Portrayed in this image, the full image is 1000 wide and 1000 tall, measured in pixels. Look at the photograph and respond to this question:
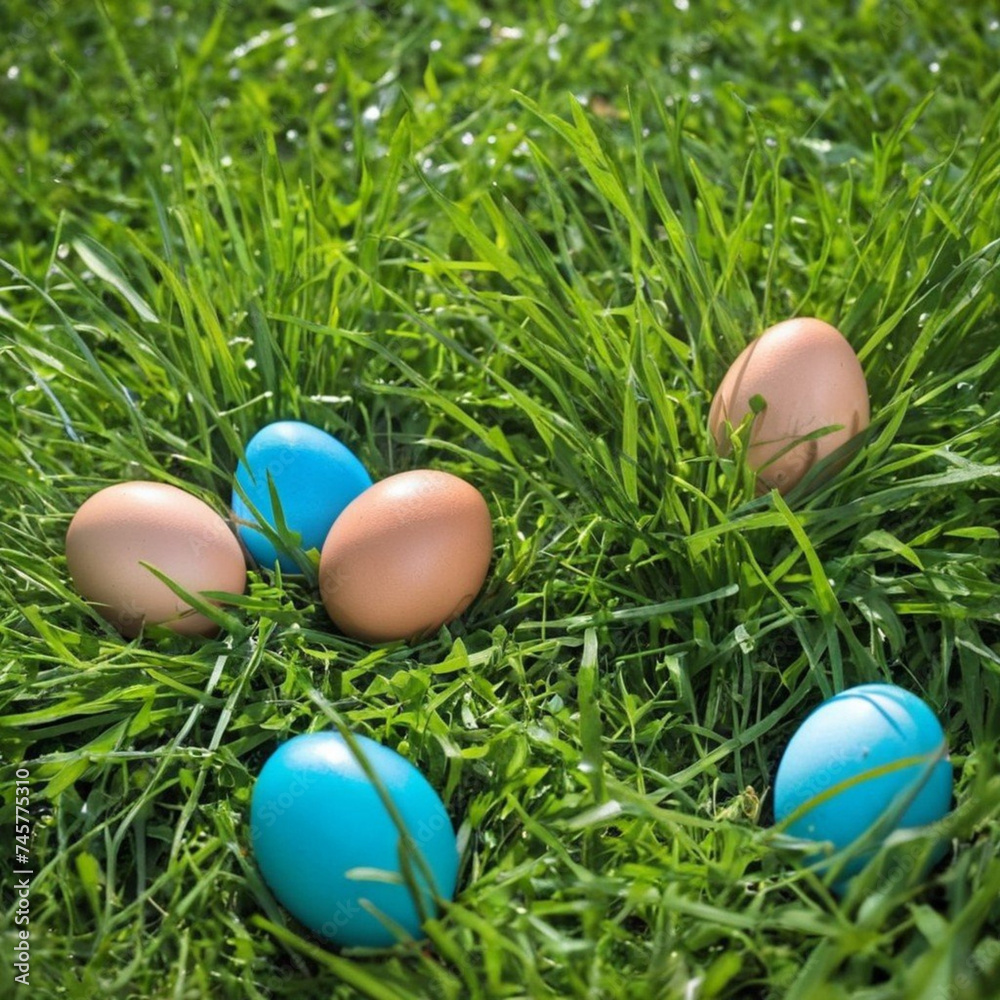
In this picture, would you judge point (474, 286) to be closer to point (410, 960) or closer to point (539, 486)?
point (539, 486)

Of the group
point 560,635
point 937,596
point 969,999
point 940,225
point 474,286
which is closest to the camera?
point 969,999

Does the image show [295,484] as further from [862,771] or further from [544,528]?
[862,771]

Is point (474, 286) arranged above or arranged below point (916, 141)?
below

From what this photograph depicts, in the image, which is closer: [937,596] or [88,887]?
[88,887]

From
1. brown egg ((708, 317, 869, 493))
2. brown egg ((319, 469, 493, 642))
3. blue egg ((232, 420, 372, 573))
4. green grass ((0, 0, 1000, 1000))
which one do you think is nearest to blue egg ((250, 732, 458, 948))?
green grass ((0, 0, 1000, 1000))

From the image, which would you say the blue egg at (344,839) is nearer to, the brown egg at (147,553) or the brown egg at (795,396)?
the brown egg at (147,553)

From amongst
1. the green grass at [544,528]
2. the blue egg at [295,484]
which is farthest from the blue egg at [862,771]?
the blue egg at [295,484]

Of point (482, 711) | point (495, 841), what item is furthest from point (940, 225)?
point (495, 841)

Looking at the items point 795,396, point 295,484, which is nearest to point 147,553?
point 295,484
